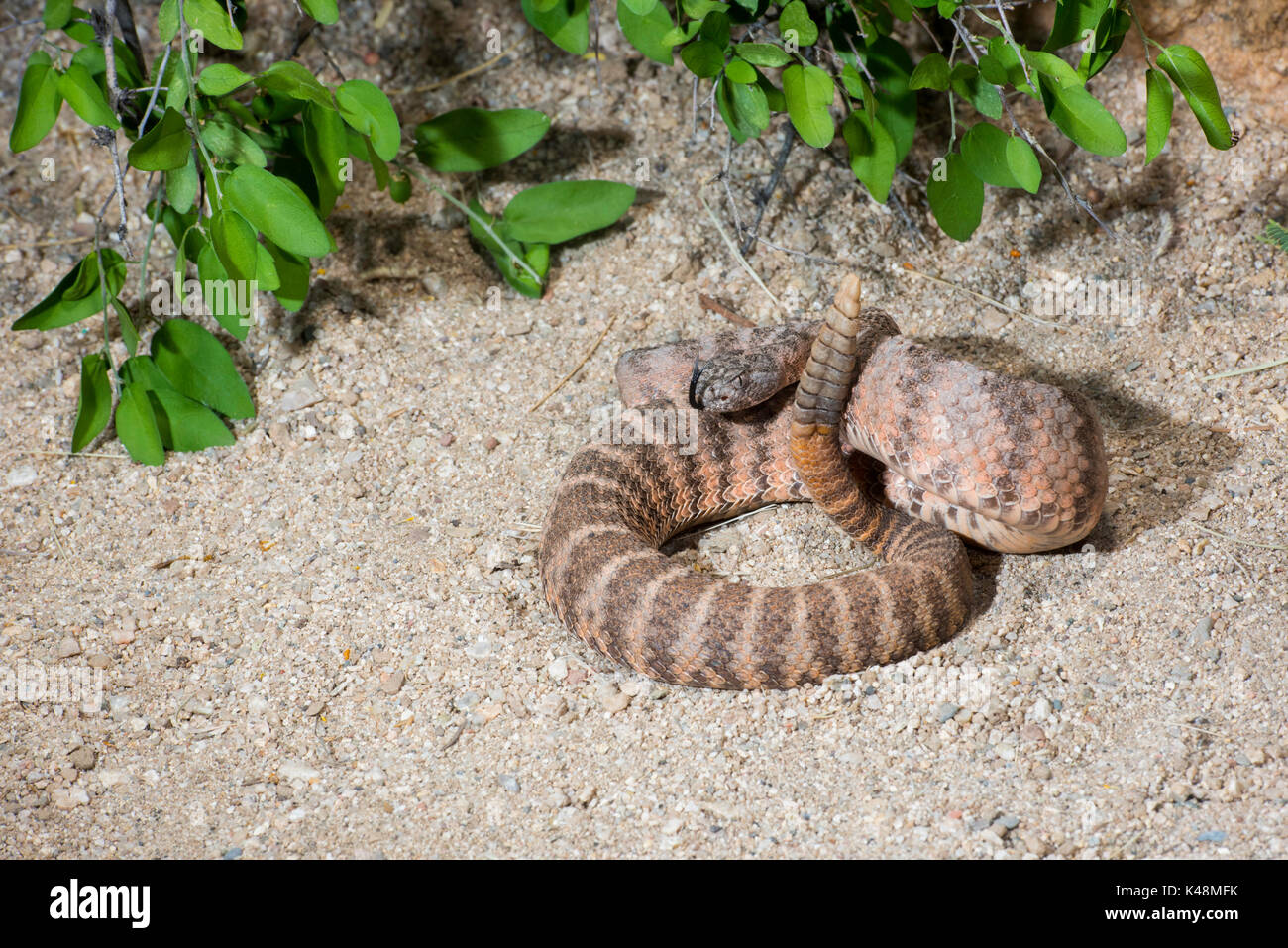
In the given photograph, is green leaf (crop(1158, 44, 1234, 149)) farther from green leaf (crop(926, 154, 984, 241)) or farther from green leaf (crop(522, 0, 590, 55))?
green leaf (crop(522, 0, 590, 55))

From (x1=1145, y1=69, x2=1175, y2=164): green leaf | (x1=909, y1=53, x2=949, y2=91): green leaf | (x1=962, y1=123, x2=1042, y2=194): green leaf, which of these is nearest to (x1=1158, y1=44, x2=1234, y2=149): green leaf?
(x1=1145, y1=69, x2=1175, y2=164): green leaf

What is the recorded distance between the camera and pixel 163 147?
12.1 ft

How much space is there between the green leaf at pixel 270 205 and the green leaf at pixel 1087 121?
268 cm

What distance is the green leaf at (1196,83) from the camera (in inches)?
145

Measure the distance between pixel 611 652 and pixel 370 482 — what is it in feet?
4.83

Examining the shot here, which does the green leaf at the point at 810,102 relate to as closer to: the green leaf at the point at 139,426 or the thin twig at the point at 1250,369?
the thin twig at the point at 1250,369

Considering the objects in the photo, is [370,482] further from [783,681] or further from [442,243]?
[783,681]

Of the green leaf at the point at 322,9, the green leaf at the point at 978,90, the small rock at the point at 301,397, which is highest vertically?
the green leaf at the point at 978,90

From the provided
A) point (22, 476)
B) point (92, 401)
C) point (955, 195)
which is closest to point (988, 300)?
point (955, 195)

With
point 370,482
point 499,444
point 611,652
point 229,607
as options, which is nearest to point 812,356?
point 611,652

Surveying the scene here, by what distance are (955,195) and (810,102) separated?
84 centimetres

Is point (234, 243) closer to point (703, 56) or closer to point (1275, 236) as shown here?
point (703, 56)

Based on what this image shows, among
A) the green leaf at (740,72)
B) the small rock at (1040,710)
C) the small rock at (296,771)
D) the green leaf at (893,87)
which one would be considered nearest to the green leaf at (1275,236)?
the green leaf at (893,87)

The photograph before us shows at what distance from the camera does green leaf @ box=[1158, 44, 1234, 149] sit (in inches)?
145
